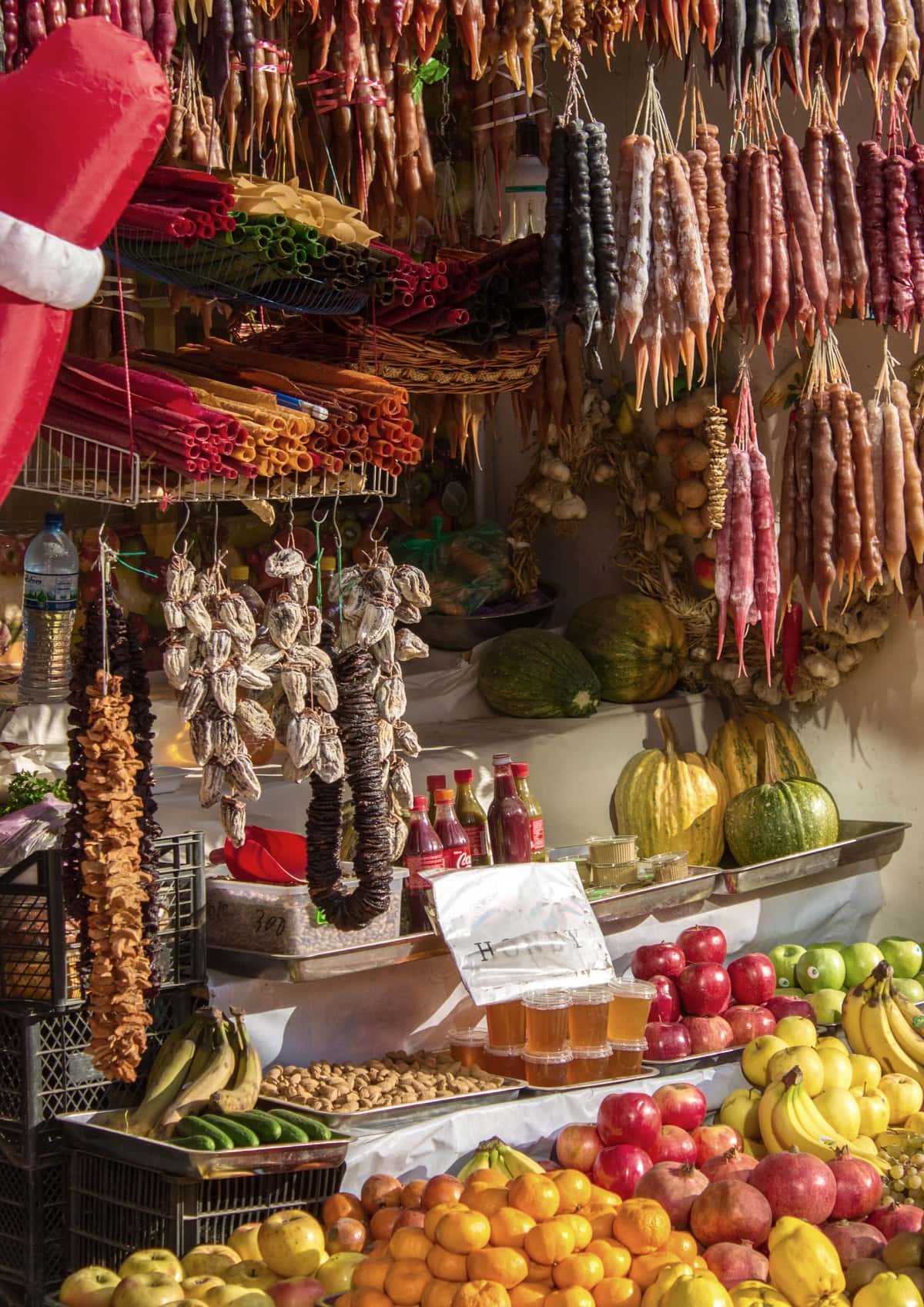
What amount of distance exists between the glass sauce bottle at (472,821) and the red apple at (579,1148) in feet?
2.51

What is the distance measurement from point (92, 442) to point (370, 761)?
78 cm

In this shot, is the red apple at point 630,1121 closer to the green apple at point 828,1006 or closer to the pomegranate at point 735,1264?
the pomegranate at point 735,1264

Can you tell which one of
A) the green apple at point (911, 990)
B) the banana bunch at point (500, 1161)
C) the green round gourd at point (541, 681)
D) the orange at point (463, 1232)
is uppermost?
the green round gourd at point (541, 681)

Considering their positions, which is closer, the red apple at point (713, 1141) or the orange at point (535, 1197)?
the orange at point (535, 1197)

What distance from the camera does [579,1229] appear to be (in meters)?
2.82

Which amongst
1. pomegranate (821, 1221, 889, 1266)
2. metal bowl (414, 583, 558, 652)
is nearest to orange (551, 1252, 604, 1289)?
pomegranate (821, 1221, 889, 1266)

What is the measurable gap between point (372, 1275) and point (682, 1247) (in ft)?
1.85

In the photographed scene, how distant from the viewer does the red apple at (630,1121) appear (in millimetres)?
3252

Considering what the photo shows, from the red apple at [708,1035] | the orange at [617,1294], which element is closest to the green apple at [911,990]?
the red apple at [708,1035]

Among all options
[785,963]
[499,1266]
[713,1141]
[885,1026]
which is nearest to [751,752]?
[785,963]

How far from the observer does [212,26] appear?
3.15 metres

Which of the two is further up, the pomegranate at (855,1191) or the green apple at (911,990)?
the green apple at (911,990)

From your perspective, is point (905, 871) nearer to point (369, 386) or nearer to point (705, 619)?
point (705, 619)

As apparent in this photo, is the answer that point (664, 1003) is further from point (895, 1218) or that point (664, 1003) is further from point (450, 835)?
point (895, 1218)
